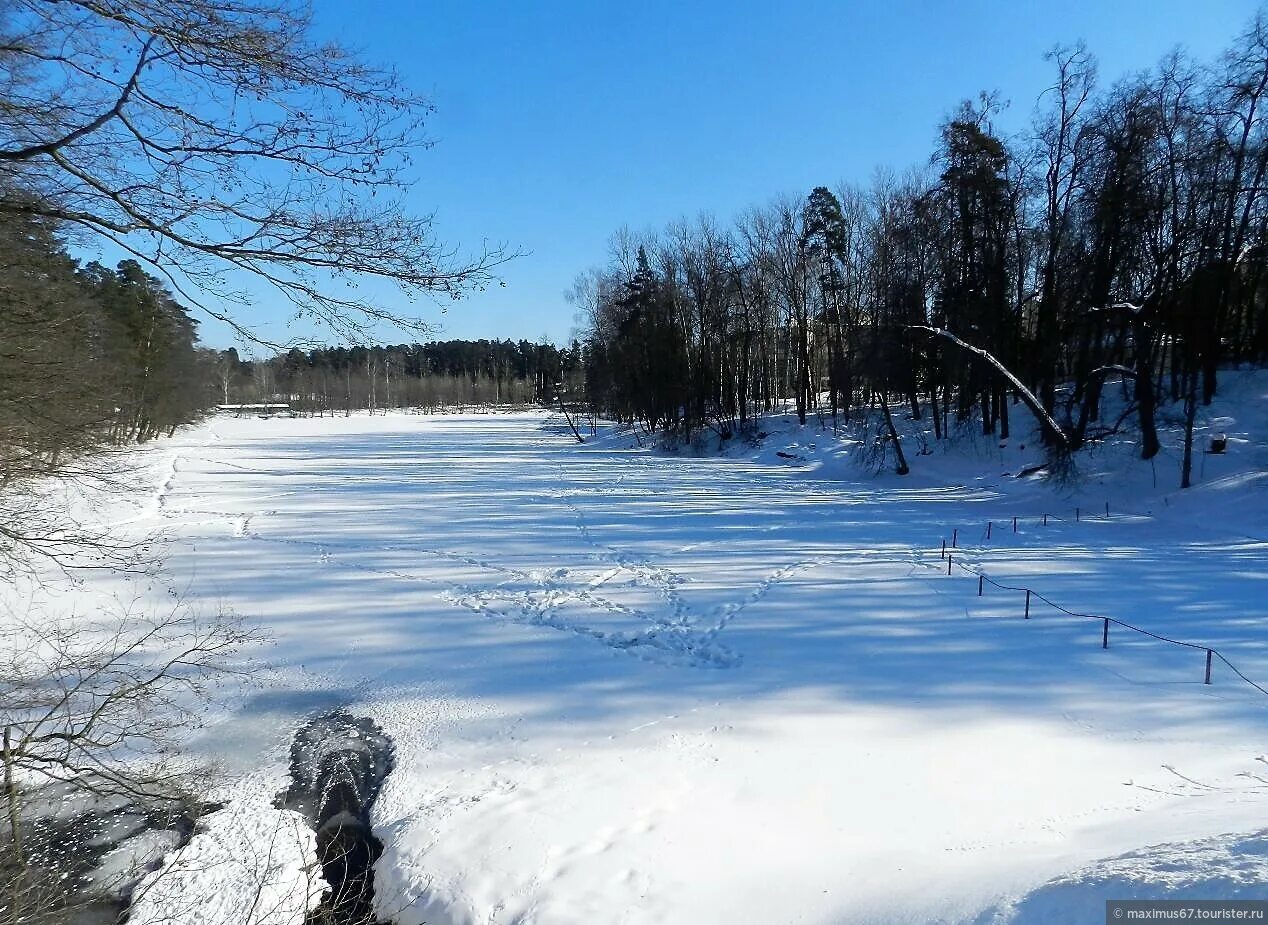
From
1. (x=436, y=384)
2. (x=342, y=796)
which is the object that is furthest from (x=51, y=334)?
(x=436, y=384)

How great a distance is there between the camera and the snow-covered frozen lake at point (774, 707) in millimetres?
4273

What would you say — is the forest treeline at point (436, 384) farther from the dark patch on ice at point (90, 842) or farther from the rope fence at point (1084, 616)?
the dark patch on ice at point (90, 842)

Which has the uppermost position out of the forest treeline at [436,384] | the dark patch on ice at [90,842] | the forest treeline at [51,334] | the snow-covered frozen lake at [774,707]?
the forest treeline at [436,384]

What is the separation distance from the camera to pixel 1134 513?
1655 cm

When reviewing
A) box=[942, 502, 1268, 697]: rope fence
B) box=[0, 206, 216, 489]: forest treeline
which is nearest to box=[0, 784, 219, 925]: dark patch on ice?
box=[0, 206, 216, 489]: forest treeline

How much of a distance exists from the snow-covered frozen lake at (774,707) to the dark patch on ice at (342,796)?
22cm

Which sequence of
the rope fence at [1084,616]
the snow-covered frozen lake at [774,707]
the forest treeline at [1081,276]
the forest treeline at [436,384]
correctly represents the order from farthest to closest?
the forest treeline at [436,384] < the forest treeline at [1081,276] < the rope fence at [1084,616] < the snow-covered frozen lake at [774,707]

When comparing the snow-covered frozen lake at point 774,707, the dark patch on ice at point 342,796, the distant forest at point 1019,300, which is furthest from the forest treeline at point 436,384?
the dark patch on ice at point 342,796

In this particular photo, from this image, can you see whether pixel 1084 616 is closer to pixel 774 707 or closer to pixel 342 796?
pixel 774 707

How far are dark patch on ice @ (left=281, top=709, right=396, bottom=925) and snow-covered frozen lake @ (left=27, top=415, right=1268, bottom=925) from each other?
222 millimetres

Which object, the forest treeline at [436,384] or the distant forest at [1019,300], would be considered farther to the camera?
the forest treeline at [436,384]

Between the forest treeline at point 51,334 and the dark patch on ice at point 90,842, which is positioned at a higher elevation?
the forest treeline at point 51,334

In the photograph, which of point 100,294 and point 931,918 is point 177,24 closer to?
point 100,294

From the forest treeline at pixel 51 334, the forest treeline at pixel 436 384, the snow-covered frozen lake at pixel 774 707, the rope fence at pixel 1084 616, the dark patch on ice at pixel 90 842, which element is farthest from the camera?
the forest treeline at pixel 436 384
